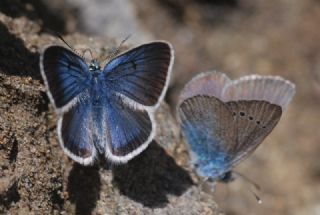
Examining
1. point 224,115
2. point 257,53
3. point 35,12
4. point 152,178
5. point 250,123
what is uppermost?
point 250,123

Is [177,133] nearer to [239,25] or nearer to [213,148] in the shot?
[213,148]

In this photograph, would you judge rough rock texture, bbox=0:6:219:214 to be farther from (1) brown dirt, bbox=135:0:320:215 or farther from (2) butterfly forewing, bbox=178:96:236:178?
(1) brown dirt, bbox=135:0:320:215

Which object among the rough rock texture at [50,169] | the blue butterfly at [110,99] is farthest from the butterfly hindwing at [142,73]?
the rough rock texture at [50,169]

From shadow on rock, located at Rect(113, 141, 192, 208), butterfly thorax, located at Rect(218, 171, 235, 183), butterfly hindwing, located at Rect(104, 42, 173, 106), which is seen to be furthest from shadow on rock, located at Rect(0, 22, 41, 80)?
butterfly thorax, located at Rect(218, 171, 235, 183)

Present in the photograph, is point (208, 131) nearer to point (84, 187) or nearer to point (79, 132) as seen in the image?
point (84, 187)

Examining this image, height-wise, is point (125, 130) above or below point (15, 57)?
above

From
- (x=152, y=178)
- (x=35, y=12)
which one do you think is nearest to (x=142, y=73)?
(x=152, y=178)
